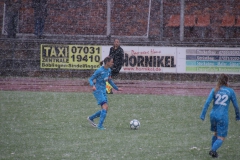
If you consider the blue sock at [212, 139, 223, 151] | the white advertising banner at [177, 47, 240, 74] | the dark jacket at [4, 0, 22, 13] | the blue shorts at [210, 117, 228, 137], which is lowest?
the blue sock at [212, 139, 223, 151]

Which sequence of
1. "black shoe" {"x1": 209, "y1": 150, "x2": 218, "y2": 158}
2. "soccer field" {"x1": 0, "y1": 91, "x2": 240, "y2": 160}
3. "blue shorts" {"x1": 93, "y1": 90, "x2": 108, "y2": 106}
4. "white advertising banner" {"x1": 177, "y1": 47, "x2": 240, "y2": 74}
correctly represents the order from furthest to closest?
"white advertising banner" {"x1": 177, "y1": 47, "x2": 240, "y2": 74}
"blue shorts" {"x1": 93, "y1": 90, "x2": 108, "y2": 106}
"soccer field" {"x1": 0, "y1": 91, "x2": 240, "y2": 160}
"black shoe" {"x1": 209, "y1": 150, "x2": 218, "y2": 158}

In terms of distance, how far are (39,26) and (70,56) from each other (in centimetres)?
226

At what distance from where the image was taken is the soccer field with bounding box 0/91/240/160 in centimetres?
943

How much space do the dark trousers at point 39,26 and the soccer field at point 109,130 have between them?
6.89 metres

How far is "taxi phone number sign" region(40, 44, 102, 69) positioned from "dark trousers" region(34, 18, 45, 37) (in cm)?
80

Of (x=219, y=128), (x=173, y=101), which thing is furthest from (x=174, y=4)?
(x=219, y=128)

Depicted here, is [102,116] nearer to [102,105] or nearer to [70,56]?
[102,105]

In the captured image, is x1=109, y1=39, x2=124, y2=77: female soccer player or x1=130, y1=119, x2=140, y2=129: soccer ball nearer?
x1=130, y1=119, x2=140, y2=129: soccer ball

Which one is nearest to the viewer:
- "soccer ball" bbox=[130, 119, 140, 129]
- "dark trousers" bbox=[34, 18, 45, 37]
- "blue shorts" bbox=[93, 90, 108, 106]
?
"soccer ball" bbox=[130, 119, 140, 129]

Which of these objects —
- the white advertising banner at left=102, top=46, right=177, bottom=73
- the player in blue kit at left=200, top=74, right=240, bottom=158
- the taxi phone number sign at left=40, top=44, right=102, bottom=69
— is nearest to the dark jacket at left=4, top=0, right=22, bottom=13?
the taxi phone number sign at left=40, top=44, right=102, bottom=69

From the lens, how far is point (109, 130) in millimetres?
11977

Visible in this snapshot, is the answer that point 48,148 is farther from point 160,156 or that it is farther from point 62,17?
point 62,17

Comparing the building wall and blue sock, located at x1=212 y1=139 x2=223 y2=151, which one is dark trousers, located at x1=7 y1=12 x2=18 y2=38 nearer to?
the building wall

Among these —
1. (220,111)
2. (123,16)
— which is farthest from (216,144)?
(123,16)
